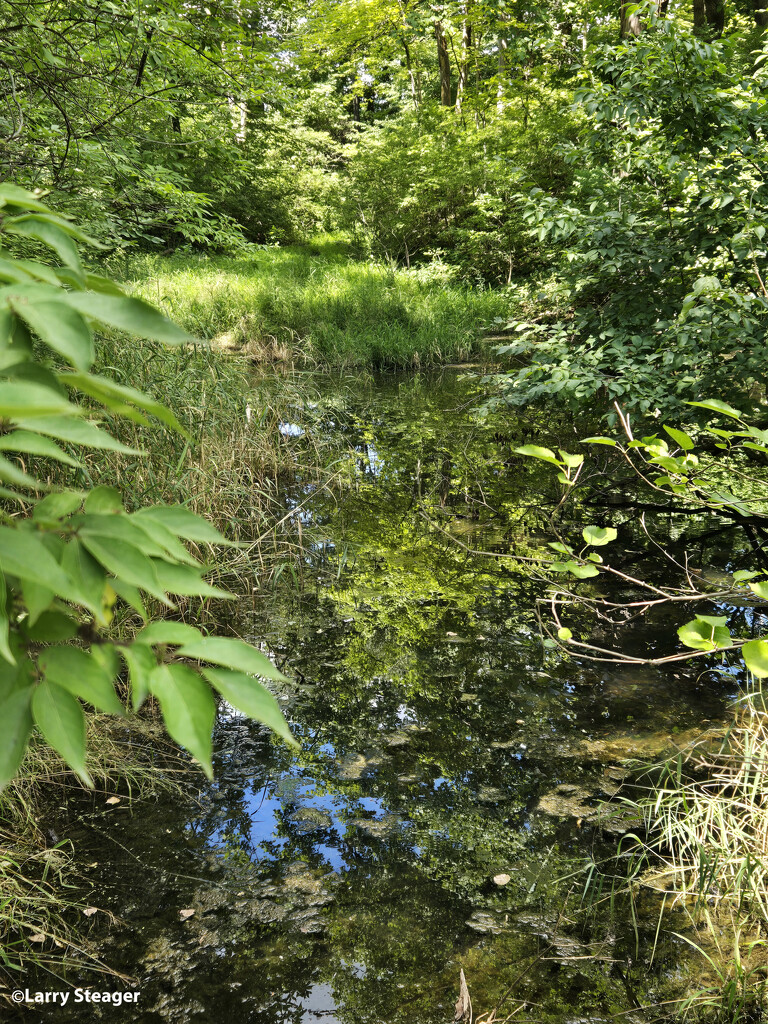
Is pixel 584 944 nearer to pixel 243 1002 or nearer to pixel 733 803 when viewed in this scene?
pixel 733 803

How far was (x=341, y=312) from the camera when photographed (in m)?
Result: 11.0

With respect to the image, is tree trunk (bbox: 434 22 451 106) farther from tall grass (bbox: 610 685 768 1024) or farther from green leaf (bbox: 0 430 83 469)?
green leaf (bbox: 0 430 83 469)

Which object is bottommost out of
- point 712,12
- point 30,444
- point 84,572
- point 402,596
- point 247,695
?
point 402,596

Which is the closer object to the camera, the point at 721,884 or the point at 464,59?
the point at 721,884

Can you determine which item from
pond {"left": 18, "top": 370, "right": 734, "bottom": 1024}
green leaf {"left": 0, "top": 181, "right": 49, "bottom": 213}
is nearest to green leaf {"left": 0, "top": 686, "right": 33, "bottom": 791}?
green leaf {"left": 0, "top": 181, "right": 49, "bottom": 213}

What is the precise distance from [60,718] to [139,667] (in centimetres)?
7

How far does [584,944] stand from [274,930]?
0.91 m

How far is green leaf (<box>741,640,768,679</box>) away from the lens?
1.31m

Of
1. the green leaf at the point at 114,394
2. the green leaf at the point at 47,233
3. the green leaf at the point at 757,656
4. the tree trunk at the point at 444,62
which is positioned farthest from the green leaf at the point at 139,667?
the tree trunk at the point at 444,62

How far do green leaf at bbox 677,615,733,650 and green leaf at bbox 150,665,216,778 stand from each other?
122 cm

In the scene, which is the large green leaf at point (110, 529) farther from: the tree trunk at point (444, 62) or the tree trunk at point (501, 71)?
the tree trunk at point (444, 62)

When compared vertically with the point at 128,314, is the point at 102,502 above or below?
below

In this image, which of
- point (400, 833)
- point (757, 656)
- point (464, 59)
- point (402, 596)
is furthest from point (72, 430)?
point (464, 59)

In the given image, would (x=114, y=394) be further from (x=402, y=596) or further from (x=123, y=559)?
(x=402, y=596)
